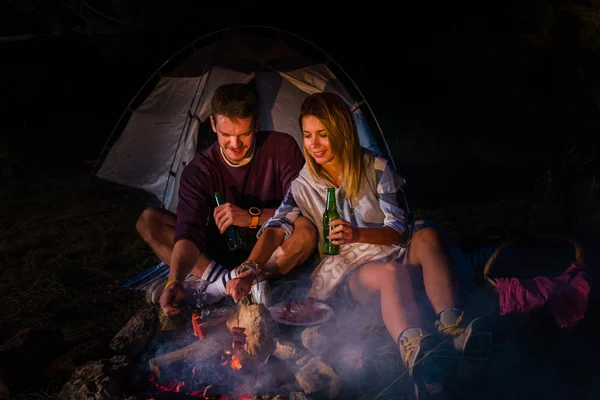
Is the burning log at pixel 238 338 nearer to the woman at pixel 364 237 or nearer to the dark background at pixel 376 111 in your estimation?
the woman at pixel 364 237

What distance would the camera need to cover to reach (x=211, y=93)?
5.75 m

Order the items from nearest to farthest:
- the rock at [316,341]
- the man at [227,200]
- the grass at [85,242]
Result: the rock at [316,341] → the man at [227,200] → the grass at [85,242]

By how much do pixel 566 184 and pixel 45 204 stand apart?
714 centimetres

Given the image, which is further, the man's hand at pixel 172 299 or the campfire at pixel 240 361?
the man's hand at pixel 172 299

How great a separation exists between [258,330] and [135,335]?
912 millimetres

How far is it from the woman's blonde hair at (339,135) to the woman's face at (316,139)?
0.9 inches

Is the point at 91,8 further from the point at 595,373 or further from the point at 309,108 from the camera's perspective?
the point at 595,373

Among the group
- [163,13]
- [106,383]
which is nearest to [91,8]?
[163,13]

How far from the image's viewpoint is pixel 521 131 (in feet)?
33.5

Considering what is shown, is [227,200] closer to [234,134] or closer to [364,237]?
[234,134]

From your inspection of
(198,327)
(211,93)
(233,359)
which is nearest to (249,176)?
(198,327)

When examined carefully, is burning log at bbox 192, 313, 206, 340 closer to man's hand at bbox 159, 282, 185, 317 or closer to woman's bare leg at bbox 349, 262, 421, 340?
man's hand at bbox 159, 282, 185, 317

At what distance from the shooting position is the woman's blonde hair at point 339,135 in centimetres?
Answer: 311

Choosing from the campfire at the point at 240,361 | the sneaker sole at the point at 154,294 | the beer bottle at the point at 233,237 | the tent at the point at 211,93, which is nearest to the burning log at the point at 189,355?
the campfire at the point at 240,361
